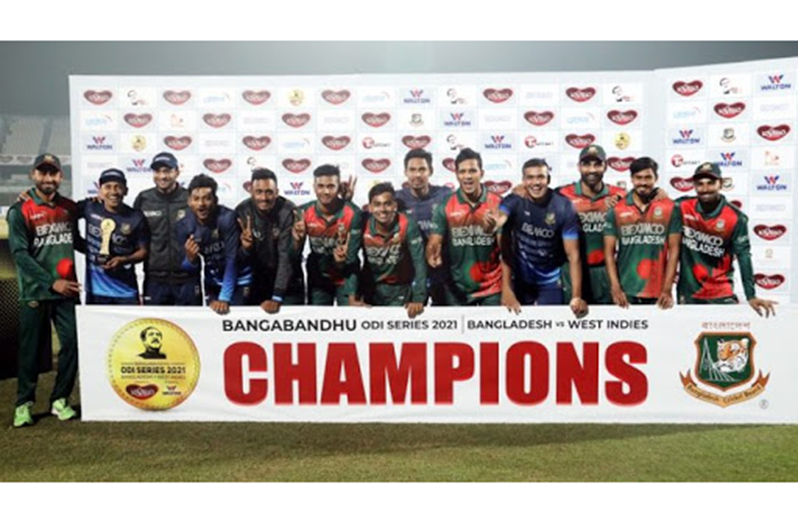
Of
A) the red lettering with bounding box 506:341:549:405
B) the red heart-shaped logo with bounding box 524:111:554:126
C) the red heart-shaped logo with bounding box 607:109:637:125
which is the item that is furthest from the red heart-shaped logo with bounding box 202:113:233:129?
the red heart-shaped logo with bounding box 607:109:637:125

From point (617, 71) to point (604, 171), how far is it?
620 millimetres

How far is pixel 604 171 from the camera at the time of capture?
14.2 feet

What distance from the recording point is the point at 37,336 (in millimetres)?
4430

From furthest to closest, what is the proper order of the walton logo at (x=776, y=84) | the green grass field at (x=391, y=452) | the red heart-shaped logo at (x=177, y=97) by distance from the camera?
the red heart-shaped logo at (x=177, y=97)
the walton logo at (x=776, y=84)
the green grass field at (x=391, y=452)

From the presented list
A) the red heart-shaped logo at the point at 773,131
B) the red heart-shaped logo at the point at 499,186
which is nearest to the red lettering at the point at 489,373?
the red heart-shaped logo at the point at 499,186

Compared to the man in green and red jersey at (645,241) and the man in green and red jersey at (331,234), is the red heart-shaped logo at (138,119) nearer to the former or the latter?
the man in green and red jersey at (331,234)

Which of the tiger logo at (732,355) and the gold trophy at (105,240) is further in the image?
the gold trophy at (105,240)

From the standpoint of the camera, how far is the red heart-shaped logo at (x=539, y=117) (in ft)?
14.2

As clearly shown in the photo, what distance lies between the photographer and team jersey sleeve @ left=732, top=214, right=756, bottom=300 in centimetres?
425

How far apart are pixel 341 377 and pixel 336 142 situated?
1.48 metres

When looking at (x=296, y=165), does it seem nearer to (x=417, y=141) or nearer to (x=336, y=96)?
(x=336, y=96)

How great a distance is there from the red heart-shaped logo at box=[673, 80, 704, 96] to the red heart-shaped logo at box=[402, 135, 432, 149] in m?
1.60

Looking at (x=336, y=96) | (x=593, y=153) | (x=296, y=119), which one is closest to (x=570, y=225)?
(x=593, y=153)

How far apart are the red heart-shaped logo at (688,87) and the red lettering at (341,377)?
2605 millimetres
